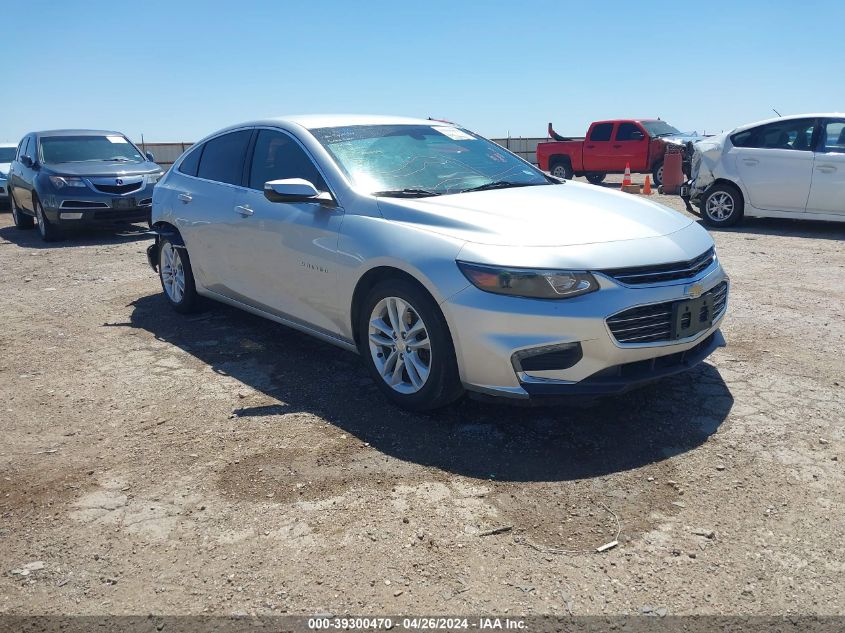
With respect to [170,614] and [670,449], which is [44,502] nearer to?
[170,614]

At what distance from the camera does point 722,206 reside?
1120cm

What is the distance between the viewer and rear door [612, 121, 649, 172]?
20.3 m

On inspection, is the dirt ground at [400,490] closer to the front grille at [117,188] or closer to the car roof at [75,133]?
the front grille at [117,188]

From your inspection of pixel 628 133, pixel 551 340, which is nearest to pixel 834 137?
pixel 551 340

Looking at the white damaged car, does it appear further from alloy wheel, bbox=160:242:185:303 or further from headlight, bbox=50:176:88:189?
headlight, bbox=50:176:88:189

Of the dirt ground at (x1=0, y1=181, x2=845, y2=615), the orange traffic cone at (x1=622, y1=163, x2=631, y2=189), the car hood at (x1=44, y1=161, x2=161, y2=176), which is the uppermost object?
the car hood at (x1=44, y1=161, x2=161, y2=176)

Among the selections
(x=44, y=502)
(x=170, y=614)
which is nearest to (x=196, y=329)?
(x=44, y=502)

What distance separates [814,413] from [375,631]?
2.80m

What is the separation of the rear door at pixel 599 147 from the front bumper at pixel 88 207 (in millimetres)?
13481

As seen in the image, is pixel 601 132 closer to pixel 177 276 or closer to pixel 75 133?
pixel 75 133

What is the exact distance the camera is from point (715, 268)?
4211mm

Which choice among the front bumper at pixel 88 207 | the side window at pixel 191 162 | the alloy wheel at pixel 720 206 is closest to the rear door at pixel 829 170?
the alloy wheel at pixel 720 206

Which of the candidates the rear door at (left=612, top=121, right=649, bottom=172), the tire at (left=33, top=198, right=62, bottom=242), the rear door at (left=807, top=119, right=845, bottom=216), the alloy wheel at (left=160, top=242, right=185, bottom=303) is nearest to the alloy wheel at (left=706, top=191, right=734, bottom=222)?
the rear door at (left=807, top=119, right=845, bottom=216)

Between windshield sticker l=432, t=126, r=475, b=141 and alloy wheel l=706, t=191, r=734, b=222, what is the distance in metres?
6.84
